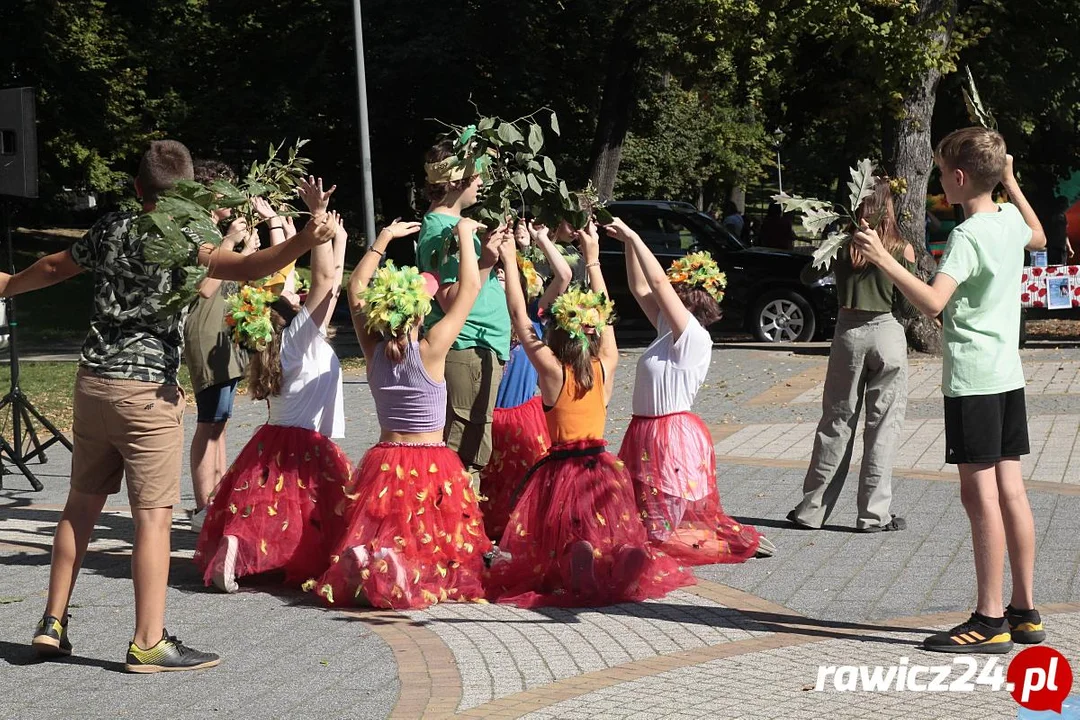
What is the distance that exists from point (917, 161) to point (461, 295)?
1183 cm

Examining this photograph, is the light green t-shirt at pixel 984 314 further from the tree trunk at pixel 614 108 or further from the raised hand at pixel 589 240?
the tree trunk at pixel 614 108

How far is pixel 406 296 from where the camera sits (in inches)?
240

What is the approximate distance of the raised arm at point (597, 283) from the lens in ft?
21.4

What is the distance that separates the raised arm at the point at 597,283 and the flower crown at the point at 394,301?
0.83 meters

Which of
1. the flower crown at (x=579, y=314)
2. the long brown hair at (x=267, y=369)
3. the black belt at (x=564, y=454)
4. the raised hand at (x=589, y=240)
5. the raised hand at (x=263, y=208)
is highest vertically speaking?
the raised hand at (x=263, y=208)

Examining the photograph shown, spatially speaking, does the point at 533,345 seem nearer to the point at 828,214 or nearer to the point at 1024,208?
the point at 828,214

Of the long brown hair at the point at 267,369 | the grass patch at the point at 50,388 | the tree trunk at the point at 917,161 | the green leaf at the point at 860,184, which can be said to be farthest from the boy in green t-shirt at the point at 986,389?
the tree trunk at the point at 917,161

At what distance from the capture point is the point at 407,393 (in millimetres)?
6250

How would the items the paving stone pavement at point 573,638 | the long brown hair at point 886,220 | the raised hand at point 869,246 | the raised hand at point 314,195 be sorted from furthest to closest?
the long brown hair at point 886,220
the raised hand at point 314,195
the raised hand at point 869,246
the paving stone pavement at point 573,638

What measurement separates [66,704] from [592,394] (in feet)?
8.87

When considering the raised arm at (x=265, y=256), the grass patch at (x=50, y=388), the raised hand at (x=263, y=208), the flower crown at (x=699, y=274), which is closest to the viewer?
the raised arm at (x=265, y=256)

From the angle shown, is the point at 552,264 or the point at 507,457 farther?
the point at 507,457

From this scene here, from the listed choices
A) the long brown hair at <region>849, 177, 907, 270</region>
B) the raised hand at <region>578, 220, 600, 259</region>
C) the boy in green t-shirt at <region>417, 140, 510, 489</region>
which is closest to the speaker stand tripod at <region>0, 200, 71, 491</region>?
the boy in green t-shirt at <region>417, 140, 510, 489</region>

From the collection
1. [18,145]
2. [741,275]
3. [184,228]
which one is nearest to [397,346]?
[184,228]
